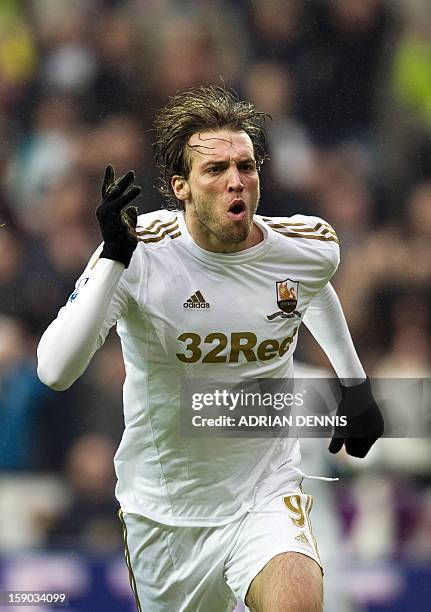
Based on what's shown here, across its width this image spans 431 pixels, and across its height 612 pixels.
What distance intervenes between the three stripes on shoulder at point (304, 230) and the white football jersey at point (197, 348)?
0.05ft

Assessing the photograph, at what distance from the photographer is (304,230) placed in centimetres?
365

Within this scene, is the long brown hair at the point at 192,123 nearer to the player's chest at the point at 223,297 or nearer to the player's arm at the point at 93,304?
the player's chest at the point at 223,297

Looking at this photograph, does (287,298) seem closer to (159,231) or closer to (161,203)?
(159,231)

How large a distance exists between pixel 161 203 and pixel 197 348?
8.55 ft

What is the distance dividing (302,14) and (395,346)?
85.4 inches

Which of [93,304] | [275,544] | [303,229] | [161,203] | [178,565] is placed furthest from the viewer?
[161,203]

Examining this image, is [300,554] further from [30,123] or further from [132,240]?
[30,123]

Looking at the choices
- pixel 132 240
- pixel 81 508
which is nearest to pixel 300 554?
pixel 132 240

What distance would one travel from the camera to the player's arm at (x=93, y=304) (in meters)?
3.04

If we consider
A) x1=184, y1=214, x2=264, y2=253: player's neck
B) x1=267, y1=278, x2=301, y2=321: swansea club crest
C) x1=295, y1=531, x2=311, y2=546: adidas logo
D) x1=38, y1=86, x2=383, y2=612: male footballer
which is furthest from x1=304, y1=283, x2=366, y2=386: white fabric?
x1=295, y1=531, x2=311, y2=546: adidas logo

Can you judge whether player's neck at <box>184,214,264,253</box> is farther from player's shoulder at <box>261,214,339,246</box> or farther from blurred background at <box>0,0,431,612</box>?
blurred background at <box>0,0,431,612</box>

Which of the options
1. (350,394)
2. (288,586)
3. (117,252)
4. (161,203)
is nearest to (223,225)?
(117,252)

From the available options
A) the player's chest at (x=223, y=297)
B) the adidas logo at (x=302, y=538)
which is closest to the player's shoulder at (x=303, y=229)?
the player's chest at (x=223, y=297)

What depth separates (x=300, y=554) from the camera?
127 inches
